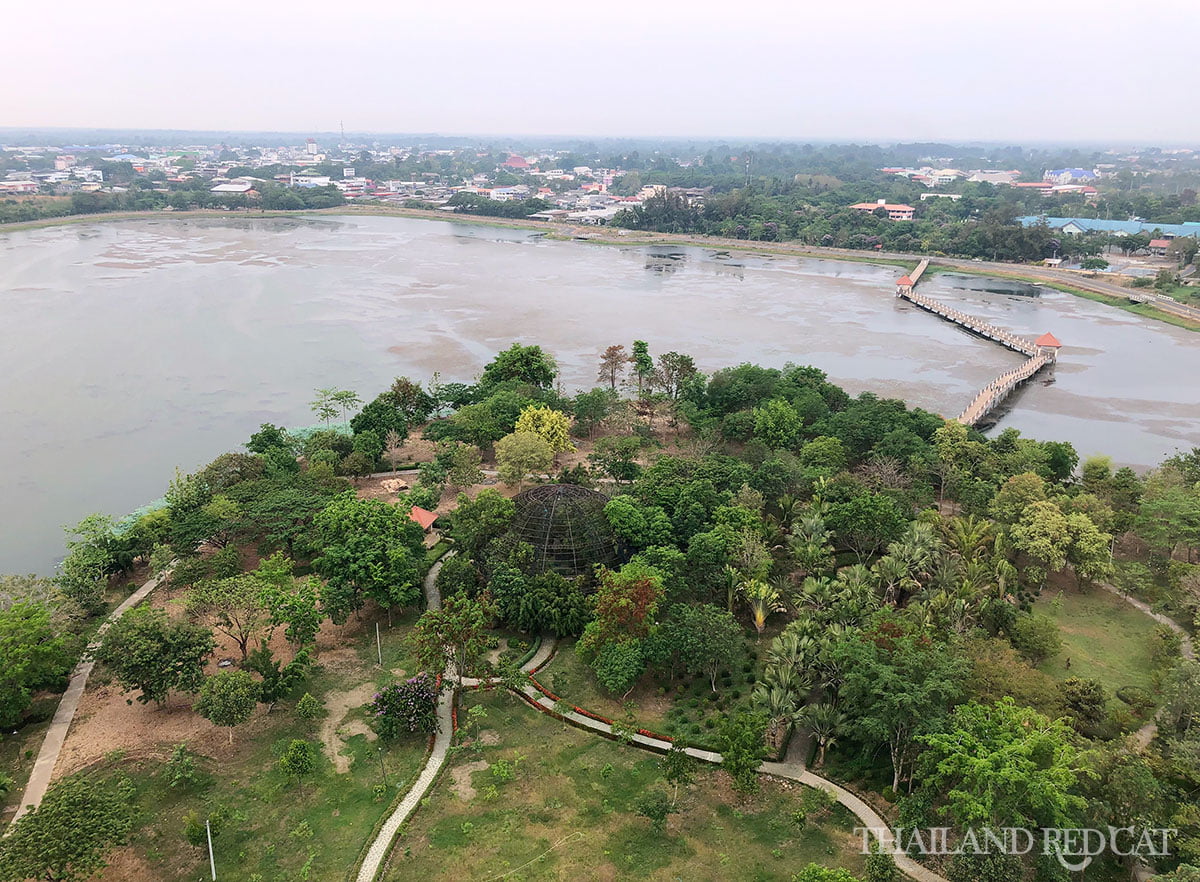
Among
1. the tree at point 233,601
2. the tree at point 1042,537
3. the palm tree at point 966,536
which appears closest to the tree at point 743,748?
the palm tree at point 966,536

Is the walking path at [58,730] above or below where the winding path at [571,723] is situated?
below

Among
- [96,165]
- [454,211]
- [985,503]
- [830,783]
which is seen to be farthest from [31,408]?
[96,165]

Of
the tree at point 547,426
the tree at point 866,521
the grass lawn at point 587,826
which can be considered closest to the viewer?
the grass lawn at point 587,826

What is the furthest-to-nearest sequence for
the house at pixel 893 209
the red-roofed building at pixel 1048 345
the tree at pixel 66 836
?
1. the house at pixel 893 209
2. the red-roofed building at pixel 1048 345
3. the tree at pixel 66 836

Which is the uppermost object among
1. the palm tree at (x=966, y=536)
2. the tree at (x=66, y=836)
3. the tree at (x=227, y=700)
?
the palm tree at (x=966, y=536)

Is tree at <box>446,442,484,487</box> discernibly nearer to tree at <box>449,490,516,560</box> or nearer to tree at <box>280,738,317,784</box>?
tree at <box>449,490,516,560</box>

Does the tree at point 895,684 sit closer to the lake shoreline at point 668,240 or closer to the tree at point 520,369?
the tree at point 520,369

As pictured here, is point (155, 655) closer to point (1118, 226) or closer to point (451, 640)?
point (451, 640)
